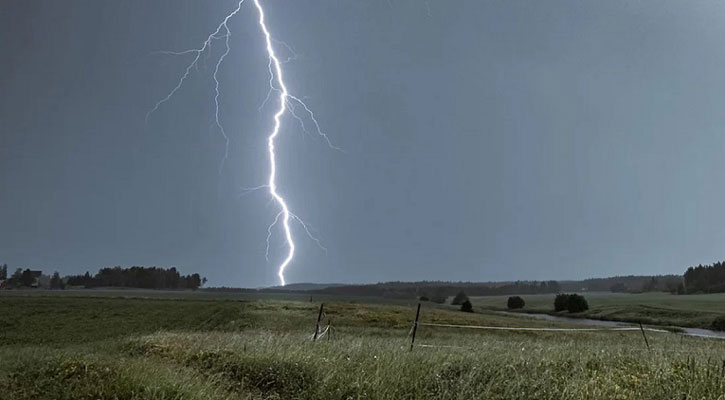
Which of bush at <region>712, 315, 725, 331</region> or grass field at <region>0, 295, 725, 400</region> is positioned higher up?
grass field at <region>0, 295, 725, 400</region>

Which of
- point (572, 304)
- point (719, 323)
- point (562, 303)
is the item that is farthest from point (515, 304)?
point (719, 323)

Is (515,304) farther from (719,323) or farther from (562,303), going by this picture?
(719,323)

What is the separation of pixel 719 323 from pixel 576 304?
3462 centimetres

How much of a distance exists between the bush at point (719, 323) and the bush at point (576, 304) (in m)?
31.5

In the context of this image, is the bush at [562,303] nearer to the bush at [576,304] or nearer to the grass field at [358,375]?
the bush at [576,304]

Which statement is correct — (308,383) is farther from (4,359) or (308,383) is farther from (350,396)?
(4,359)

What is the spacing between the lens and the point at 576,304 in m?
85.3

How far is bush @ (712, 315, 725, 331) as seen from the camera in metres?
50.0

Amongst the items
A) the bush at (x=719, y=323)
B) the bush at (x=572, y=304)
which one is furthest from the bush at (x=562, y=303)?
the bush at (x=719, y=323)

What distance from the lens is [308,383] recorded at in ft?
26.0

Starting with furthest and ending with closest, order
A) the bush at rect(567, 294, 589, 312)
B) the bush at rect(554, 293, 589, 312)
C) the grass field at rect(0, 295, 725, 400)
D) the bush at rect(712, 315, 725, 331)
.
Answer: the bush at rect(554, 293, 589, 312)
the bush at rect(567, 294, 589, 312)
the bush at rect(712, 315, 725, 331)
the grass field at rect(0, 295, 725, 400)

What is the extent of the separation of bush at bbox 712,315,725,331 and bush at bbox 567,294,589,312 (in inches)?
1241

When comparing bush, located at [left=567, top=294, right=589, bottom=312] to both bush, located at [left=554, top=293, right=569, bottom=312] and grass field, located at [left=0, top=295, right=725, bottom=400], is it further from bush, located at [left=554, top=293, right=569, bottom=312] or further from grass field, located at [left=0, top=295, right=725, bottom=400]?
grass field, located at [left=0, top=295, right=725, bottom=400]

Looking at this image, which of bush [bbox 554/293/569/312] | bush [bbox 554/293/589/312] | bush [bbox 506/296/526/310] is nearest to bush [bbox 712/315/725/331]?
bush [bbox 554/293/589/312]
